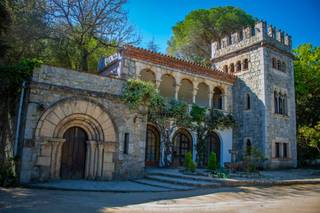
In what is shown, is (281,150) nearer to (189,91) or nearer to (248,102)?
(248,102)

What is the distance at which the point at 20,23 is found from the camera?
15.2 meters

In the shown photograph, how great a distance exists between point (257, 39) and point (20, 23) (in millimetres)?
13564

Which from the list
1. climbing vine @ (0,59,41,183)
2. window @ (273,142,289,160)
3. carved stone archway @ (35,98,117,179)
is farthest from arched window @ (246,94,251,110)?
climbing vine @ (0,59,41,183)

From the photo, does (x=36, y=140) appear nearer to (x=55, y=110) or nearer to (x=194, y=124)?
(x=55, y=110)

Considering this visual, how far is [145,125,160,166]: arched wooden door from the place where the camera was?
1523cm

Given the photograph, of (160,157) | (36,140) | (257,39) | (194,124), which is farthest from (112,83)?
(257,39)

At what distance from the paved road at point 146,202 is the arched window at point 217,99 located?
407 inches

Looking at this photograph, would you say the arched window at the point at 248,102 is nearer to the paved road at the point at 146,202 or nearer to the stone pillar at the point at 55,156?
the paved road at the point at 146,202

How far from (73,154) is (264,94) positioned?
11937 mm

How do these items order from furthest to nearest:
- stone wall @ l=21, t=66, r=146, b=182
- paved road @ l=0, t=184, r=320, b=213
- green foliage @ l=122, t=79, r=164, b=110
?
1. green foliage @ l=122, t=79, r=164, b=110
2. stone wall @ l=21, t=66, r=146, b=182
3. paved road @ l=0, t=184, r=320, b=213

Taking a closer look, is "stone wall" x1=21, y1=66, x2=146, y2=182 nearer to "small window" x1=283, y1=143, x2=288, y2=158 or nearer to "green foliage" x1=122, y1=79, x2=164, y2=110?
"green foliage" x1=122, y1=79, x2=164, y2=110

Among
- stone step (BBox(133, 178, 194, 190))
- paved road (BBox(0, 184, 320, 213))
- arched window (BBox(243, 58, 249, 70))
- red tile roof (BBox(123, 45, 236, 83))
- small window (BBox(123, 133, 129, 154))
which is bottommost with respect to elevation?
paved road (BBox(0, 184, 320, 213))

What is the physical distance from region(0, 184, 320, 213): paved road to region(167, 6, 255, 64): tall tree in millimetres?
17255

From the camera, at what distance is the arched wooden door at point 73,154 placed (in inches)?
409
